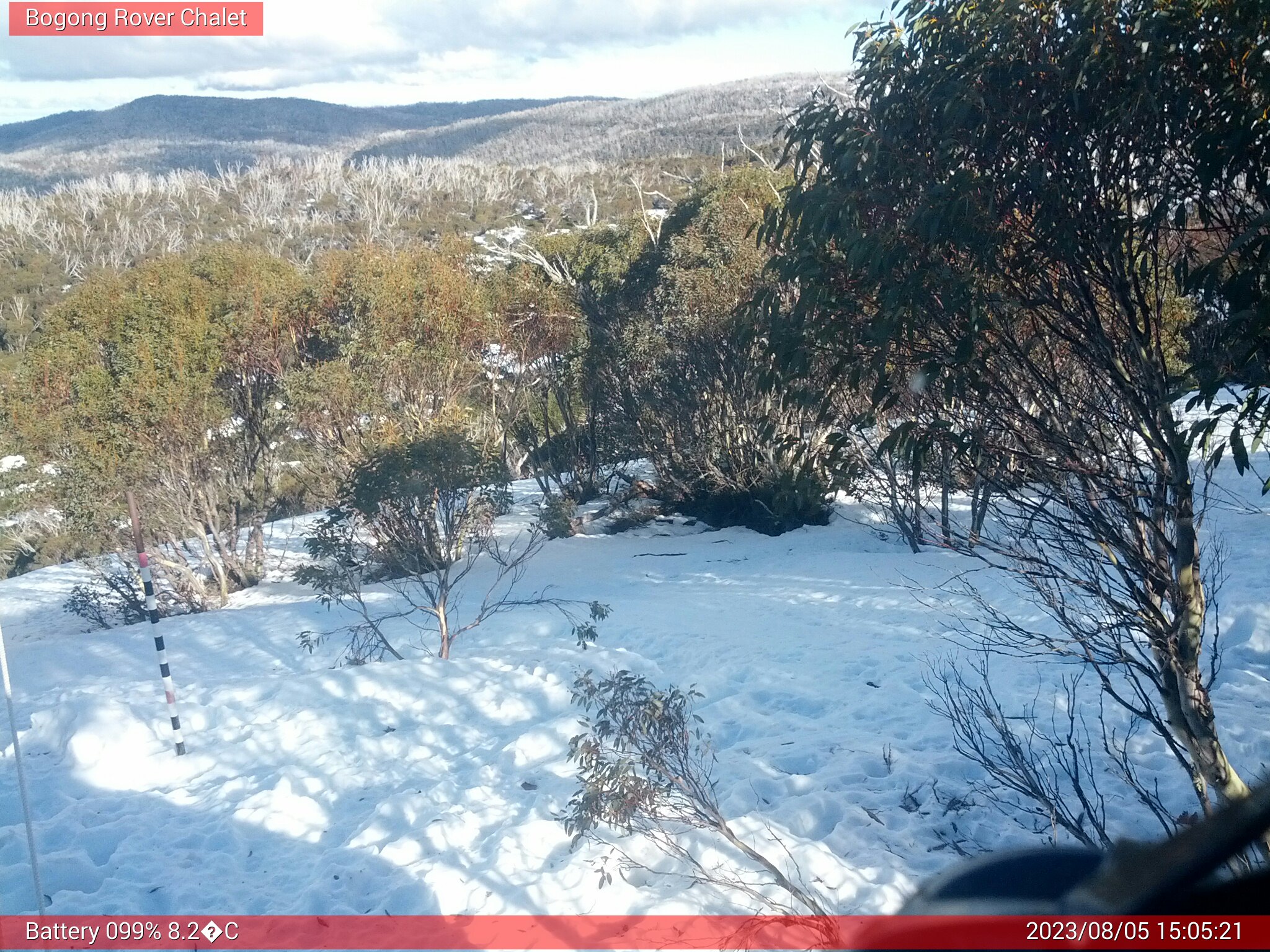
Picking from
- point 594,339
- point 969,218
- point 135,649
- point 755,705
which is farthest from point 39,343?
point 969,218

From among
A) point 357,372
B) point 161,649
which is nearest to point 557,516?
point 357,372

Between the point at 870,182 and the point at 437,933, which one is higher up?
the point at 870,182

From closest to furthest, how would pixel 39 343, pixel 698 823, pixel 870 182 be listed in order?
pixel 870 182
pixel 698 823
pixel 39 343

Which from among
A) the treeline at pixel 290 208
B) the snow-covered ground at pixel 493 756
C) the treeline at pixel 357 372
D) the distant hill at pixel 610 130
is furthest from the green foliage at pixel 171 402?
the distant hill at pixel 610 130

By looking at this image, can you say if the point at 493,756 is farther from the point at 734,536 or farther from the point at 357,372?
the point at 734,536

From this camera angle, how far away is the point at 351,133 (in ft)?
256

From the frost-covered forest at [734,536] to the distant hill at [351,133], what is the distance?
33.6 m

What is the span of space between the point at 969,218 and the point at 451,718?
512 cm

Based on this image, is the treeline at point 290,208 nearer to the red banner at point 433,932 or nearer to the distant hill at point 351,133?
the distant hill at point 351,133

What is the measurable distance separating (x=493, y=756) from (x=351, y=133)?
81975mm

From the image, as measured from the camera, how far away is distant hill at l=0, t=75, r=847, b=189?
2210 inches

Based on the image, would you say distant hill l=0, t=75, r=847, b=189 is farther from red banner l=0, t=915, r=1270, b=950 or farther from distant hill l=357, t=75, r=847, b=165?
red banner l=0, t=915, r=1270, b=950

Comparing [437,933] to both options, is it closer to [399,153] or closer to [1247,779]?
[1247,779]

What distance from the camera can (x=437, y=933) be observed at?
390cm
